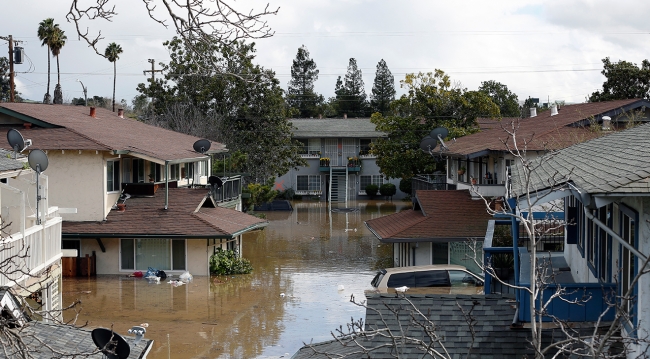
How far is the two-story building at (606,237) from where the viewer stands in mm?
8227

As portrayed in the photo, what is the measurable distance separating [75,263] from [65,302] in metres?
5.00

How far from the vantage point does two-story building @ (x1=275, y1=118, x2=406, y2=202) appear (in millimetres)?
63875

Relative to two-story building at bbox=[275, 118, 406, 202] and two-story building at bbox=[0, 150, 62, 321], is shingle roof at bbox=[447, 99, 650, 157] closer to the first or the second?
two-story building at bbox=[0, 150, 62, 321]

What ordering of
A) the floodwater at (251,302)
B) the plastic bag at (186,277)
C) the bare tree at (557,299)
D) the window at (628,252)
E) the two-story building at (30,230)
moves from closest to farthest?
the bare tree at (557,299) → the window at (628,252) → the two-story building at (30,230) → the floodwater at (251,302) → the plastic bag at (186,277)

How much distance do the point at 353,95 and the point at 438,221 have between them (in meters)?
67.1

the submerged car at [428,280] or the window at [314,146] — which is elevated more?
the window at [314,146]

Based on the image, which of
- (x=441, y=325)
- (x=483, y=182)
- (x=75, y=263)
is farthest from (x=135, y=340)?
(x=483, y=182)

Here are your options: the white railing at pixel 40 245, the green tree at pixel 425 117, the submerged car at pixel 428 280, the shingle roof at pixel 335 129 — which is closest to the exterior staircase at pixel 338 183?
the shingle roof at pixel 335 129

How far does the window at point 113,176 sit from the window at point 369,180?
35.4 meters

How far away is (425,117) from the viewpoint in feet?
158

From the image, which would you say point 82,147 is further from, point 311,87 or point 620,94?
point 311,87

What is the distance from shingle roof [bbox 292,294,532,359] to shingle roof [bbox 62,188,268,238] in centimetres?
1658

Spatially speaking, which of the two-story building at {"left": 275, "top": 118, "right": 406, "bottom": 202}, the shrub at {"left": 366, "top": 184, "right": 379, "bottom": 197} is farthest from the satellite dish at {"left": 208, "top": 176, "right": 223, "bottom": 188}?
the shrub at {"left": 366, "top": 184, "right": 379, "bottom": 197}

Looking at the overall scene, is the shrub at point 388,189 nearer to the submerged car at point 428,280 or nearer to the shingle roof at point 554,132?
the shingle roof at point 554,132
